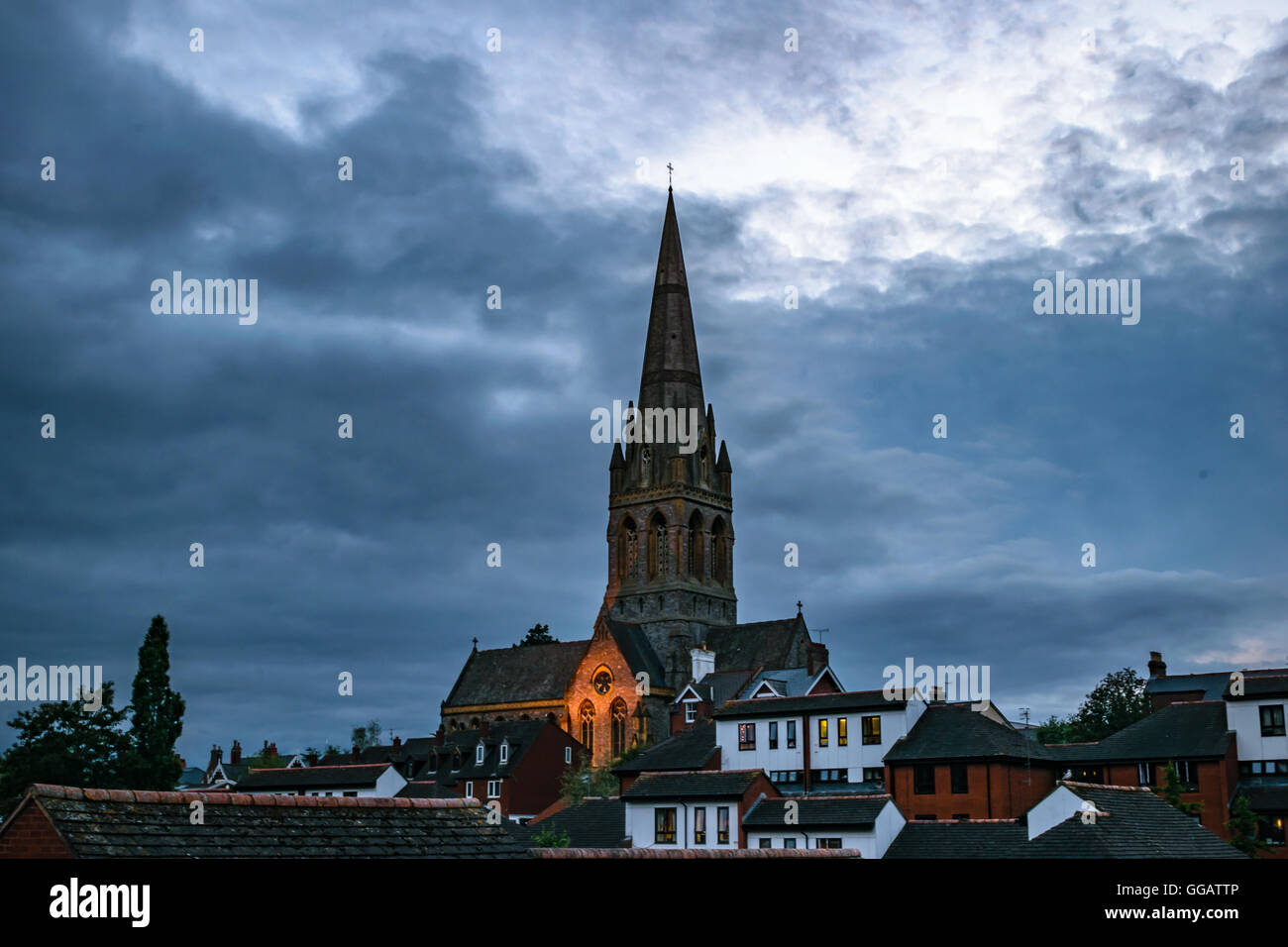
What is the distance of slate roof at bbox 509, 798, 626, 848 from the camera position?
65.9 meters

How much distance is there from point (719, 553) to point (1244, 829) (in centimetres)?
9682

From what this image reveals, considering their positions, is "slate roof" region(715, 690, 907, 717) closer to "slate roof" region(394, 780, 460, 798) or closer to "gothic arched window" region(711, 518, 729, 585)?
"slate roof" region(394, 780, 460, 798)

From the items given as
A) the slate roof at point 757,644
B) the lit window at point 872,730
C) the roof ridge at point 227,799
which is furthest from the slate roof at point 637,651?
the roof ridge at point 227,799

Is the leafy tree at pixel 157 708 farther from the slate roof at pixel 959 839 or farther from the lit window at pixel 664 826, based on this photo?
the slate roof at pixel 959 839

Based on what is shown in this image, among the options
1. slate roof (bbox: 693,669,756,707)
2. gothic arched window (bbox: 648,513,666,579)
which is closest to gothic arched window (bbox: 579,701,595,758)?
slate roof (bbox: 693,669,756,707)

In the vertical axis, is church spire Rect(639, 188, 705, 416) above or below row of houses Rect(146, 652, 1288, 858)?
above

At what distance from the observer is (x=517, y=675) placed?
151375mm

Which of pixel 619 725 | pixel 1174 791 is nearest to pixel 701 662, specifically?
pixel 619 725

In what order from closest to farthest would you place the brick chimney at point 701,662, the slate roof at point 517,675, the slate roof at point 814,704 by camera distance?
the slate roof at point 814,704 → the brick chimney at point 701,662 → the slate roof at point 517,675

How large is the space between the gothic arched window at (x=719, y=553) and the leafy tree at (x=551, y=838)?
85.5 meters

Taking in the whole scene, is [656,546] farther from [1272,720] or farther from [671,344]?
[1272,720]

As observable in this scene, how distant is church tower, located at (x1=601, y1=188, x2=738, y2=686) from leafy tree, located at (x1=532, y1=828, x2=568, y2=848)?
75159 mm

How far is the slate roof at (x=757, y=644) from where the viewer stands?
13350cm
